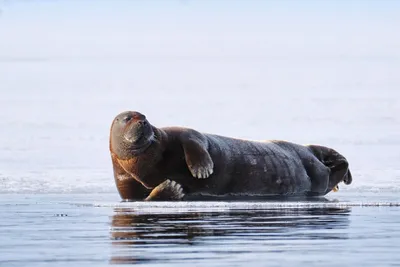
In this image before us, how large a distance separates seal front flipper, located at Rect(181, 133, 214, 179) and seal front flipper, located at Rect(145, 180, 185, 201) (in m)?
0.54

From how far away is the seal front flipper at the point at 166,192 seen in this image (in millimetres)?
16844

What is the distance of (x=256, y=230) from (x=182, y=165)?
264 inches

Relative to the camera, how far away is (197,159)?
57.6 ft

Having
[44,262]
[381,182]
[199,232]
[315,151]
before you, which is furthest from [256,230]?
[381,182]

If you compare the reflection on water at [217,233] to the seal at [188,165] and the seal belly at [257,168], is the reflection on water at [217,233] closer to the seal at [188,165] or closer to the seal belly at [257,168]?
the seal at [188,165]

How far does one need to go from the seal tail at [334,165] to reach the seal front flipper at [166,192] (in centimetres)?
450

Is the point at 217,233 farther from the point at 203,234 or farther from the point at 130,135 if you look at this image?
the point at 130,135

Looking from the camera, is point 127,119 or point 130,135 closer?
point 130,135

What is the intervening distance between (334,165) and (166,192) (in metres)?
5.03

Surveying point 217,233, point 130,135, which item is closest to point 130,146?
point 130,135

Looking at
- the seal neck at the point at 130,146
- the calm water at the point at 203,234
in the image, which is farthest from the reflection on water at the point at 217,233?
the seal neck at the point at 130,146

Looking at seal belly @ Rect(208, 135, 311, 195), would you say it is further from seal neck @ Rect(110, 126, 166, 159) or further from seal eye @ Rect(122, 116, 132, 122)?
seal eye @ Rect(122, 116, 132, 122)

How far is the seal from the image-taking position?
17.6m

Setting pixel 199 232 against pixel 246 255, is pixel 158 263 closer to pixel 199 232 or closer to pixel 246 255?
pixel 246 255
